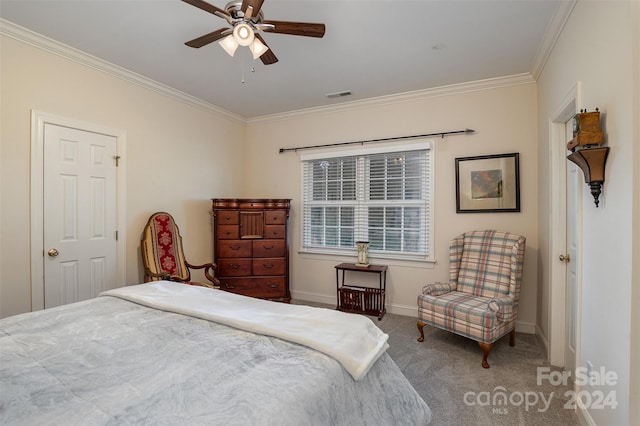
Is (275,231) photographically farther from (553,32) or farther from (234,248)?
(553,32)

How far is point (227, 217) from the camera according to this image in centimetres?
415

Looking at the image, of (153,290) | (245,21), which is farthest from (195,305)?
(245,21)

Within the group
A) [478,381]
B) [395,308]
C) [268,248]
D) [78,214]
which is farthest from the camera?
[268,248]

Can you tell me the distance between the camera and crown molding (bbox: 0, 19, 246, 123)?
2553 mm

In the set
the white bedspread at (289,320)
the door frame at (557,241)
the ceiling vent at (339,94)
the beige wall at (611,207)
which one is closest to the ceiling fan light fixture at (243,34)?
the white bedspread at (289,320)

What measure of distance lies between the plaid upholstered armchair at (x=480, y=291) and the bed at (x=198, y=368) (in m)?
1.25

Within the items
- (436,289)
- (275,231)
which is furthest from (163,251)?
(436,289)

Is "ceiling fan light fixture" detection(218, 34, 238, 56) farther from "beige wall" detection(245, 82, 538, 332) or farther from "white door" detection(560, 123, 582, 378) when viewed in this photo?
"white door" detection(560, 123, 582, 378)

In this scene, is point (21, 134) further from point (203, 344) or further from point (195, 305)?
point (203, 344)

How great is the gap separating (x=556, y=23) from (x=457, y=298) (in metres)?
2.37

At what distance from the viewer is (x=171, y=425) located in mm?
917

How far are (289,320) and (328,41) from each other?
232cm

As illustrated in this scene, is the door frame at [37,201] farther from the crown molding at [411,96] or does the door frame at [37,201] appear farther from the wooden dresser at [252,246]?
the crown molding at [411,96]

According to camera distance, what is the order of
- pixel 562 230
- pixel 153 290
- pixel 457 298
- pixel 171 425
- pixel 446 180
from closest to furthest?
pixel 171 425 < pixel 153 290 < pixel 562 230 < pixel 457 298 < pixel 446 180
